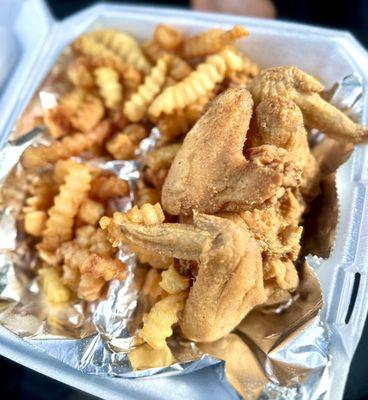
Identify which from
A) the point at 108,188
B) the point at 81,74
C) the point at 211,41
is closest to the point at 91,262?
the point at 108,188

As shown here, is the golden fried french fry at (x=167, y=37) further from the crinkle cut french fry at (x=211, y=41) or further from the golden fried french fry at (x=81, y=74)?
the golden fried french fry at (x=81, y=74)

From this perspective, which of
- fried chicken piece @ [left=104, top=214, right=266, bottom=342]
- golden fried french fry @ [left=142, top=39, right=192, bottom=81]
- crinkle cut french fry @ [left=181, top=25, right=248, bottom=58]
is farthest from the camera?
golden fried french fry @ [left=142, top=39, right=192, bottom=81]

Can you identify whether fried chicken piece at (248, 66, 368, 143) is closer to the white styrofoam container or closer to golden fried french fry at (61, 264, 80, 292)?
the white styrofoam container

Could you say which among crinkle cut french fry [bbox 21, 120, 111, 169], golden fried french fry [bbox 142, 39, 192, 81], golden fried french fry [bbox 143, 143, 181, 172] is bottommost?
crinkle cut french fry [bbox 21, 120, 111, 169]

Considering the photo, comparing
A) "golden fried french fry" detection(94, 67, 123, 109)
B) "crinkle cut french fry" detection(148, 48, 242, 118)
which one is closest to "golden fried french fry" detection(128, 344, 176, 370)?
"crinkle cut french fry" detection(148, 48, 242, 118)

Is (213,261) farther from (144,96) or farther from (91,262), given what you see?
(144,96)

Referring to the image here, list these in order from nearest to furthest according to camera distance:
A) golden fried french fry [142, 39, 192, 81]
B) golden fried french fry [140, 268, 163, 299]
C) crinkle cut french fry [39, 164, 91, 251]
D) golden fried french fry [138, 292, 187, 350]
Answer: golden fried french fry [138, 292, 187, 350], golden fried french fry [140, 268, 163, 299], crinkle cut french fry [39, 164, 91, 251], golden fried french fry [142, 39, 192, 81]

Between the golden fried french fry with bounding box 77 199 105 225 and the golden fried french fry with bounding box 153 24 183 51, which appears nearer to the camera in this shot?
the golden fried french fry with bounding box 77 199 105 225

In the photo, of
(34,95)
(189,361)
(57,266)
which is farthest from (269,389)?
(34,95)
